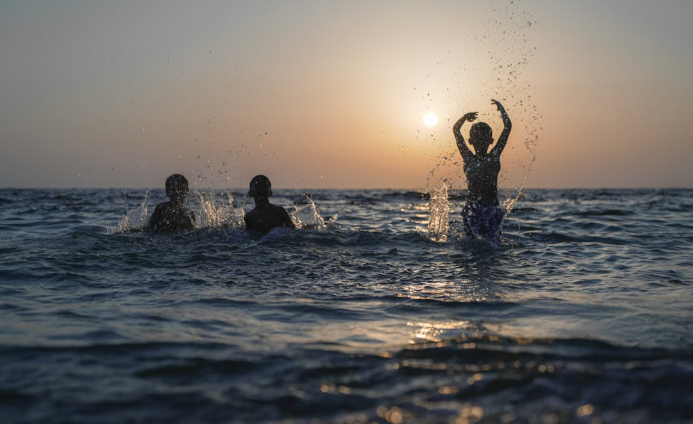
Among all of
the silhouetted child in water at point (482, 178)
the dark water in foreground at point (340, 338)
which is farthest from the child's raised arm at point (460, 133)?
the dark water in foreground at point (340, 338)

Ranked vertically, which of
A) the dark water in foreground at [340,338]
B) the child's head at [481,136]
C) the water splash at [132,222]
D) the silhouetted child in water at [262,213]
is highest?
the child's head at [481,136]

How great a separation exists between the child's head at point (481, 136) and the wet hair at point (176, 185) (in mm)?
5319

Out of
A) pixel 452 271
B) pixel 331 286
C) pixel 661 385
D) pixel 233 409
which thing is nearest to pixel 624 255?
pixel 452 271

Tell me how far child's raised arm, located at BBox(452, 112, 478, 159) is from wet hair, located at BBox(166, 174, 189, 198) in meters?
5.04

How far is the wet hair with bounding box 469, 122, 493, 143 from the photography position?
9141 millimetres

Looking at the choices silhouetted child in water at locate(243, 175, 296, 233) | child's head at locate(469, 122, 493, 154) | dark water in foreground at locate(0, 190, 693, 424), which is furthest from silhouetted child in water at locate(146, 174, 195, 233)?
child's head at locate(469, 122, 493, 154)

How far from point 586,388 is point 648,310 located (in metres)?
2.27

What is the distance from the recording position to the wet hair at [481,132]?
914cm

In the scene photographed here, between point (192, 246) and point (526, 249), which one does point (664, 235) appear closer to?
point (526, 249)

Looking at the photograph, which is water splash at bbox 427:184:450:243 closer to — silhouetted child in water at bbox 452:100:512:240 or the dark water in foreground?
silhouetted child in water at bbox 452:100:512:240

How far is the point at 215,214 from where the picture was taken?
1138 centimetres

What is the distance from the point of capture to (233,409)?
2602 millimetres

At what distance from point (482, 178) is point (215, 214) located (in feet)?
18.4

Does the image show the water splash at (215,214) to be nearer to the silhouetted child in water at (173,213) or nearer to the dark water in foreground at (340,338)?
the silhouetted child in water at (173,213)
